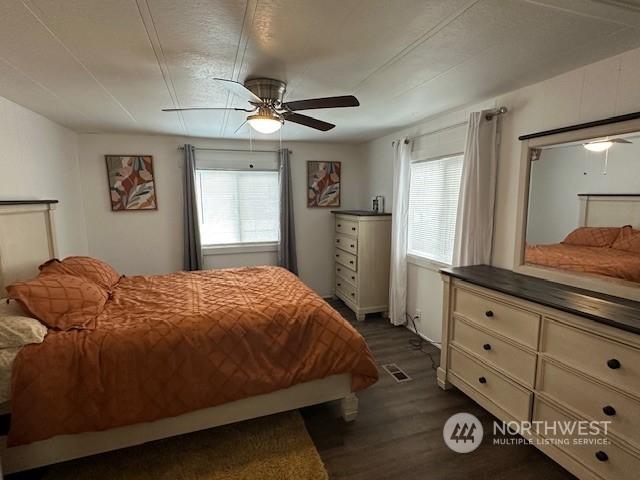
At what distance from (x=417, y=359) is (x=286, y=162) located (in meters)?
2.88

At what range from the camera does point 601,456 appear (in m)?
1.49

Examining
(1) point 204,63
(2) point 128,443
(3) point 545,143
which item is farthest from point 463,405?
(1) point 204,63

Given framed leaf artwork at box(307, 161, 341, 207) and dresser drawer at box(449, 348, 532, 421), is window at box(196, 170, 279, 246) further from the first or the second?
dresser drawer at box(449, 348, 532, 421)

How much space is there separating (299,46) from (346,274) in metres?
3.03

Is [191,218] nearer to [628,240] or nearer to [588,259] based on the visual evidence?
[588,259]

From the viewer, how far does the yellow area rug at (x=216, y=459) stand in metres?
1.71

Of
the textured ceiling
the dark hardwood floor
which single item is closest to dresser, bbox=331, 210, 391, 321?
the dark hardwood floor

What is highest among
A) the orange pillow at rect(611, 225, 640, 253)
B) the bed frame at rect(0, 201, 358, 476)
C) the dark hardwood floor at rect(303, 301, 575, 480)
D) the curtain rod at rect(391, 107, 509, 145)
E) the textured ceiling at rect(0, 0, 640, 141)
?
the textured ceiling at rect(0, 0, 640, 141)

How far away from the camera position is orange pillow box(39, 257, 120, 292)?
90.2 inches

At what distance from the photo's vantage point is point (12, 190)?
95.3 inches

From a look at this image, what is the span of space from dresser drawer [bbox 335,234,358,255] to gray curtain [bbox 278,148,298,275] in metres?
0.63

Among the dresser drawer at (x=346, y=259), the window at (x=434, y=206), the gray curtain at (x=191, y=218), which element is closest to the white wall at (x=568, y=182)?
the window at (x=434, y=206)

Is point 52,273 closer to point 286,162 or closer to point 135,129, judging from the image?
point 135,129

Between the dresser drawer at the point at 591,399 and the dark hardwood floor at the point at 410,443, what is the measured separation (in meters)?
0.45
